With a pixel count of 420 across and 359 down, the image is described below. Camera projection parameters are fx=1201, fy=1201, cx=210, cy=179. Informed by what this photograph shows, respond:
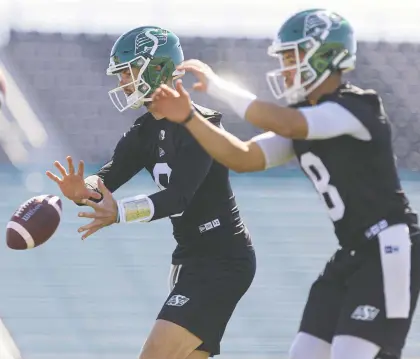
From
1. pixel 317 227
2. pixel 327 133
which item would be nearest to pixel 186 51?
pixel 317 227

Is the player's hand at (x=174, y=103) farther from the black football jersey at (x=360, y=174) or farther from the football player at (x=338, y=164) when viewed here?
the black football jersey at (x=360, y=174)

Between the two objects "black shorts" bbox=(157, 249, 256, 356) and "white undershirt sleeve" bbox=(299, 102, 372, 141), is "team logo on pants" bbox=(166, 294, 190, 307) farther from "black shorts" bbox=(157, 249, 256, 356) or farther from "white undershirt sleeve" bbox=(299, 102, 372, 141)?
"white undershirt sleeve" bbox=(299, 102, 372, 141)


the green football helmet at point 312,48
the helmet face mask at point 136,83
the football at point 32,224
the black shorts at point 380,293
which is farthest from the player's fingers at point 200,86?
the football at point 32,224

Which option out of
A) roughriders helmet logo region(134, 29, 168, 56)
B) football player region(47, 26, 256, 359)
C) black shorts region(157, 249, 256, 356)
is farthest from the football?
roughriders helmet logo region(134, 29, 168, 56)

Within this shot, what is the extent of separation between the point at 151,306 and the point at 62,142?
30.2 ft

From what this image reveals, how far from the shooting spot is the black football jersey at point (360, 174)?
432 cm

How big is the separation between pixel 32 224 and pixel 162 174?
621mm

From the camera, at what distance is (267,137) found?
4531 mm

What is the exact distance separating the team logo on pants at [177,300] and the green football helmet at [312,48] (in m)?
1.06

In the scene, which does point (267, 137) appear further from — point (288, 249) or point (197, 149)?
point (288, 249)

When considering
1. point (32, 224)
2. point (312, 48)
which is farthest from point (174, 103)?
point (32, 224)

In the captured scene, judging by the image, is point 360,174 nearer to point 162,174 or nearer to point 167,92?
point 167,92

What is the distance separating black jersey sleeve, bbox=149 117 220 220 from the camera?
4.96 metres

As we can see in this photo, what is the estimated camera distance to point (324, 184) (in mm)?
4391
